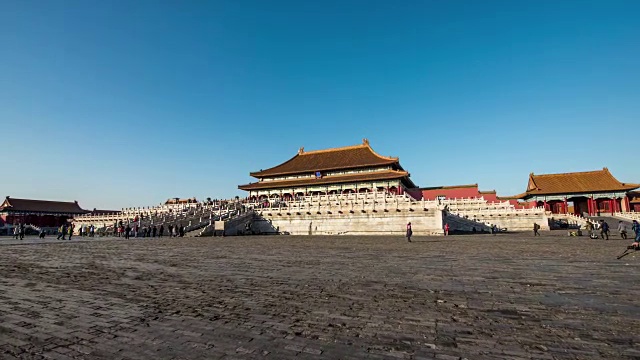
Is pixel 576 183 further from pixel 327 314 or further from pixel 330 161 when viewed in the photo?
pixel 327 314

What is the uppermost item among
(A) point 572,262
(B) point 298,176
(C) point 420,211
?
(B) point 298,176

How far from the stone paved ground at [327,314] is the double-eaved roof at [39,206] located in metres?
61.3

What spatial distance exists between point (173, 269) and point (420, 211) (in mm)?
20814

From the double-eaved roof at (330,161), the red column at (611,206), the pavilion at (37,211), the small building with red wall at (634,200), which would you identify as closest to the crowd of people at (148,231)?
the double-eaved roof at (330,161)

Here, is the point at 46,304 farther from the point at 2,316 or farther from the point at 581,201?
the point at 581,201

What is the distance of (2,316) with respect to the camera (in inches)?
182

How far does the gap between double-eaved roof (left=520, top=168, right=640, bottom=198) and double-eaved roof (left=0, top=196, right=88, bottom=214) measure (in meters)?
78.5

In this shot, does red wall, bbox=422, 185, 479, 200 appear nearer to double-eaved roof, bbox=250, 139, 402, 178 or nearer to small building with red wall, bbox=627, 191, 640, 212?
double-eaved roof, bbox=250, 139, 402, 178

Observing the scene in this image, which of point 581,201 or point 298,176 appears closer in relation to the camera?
point 581,201

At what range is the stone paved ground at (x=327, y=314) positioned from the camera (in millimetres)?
3328

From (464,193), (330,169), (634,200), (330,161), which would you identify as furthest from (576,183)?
(330,161)

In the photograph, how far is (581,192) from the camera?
40.5 meters

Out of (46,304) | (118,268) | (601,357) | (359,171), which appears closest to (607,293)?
(601,357)

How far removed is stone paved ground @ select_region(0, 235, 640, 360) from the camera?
3328mm
